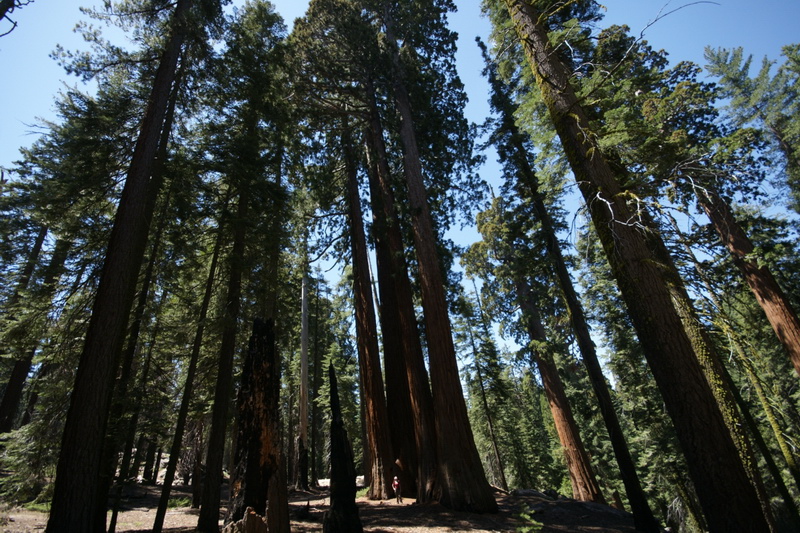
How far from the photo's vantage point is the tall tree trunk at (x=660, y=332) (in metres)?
3.61

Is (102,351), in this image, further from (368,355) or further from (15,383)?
(15,383)

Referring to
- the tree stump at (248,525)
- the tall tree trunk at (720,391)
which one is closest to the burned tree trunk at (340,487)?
the tree stump at (248,525)

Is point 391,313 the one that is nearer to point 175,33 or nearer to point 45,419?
point 45,419

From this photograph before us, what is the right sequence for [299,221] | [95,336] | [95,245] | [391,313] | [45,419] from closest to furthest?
[95,336], [45,419], [95,245], [391,313], [299,221]

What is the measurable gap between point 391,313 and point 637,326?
7.85m

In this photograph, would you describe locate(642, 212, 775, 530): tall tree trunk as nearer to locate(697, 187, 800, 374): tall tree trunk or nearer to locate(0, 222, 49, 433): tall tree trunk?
locate(697, 187, 800, 374): tall tree trunk

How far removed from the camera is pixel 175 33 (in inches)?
372

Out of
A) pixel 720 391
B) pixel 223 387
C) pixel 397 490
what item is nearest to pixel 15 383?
pixel 223 387

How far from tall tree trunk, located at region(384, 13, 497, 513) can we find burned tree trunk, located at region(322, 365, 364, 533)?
250cm

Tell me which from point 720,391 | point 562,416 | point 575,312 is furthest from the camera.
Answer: point 562,416

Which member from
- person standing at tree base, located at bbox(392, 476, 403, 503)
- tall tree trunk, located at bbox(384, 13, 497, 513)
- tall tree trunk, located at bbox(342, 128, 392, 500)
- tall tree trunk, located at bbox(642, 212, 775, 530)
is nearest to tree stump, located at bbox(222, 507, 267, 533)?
tall tree trunk, located at bbox(384, 13, 497, 513)

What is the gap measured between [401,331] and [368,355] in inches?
58.4

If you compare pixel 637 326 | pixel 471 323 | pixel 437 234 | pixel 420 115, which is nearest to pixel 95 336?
pixel 637 326

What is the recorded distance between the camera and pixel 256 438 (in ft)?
13.9
